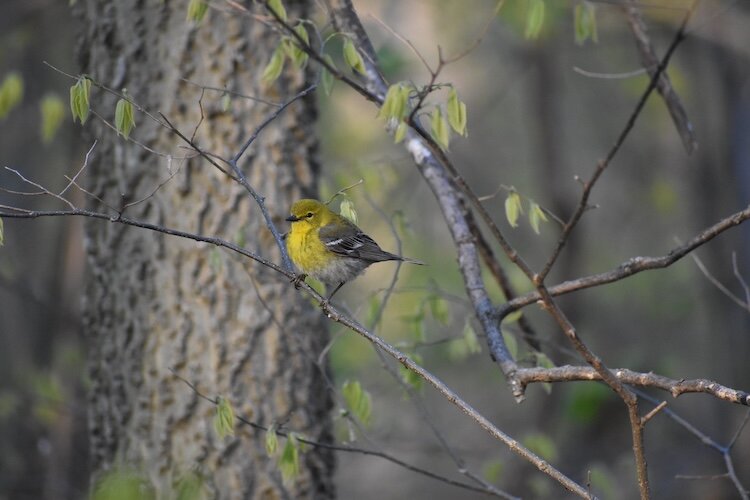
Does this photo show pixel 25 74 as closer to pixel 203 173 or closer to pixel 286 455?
pixel 203 173

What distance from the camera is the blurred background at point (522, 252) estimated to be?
6.52 m

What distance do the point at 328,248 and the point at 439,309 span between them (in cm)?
102

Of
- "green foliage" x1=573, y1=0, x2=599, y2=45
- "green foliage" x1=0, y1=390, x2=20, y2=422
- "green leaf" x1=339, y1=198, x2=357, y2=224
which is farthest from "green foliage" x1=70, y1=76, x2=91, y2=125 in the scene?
"green foliage" x1=0, y1=390, x2=20, y2=422

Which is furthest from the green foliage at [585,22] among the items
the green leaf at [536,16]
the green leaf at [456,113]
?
the green leaf at [456,113]

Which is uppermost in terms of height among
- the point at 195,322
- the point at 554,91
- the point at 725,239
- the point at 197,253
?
the point at 554,91

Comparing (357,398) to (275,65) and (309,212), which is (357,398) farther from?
(275,65)

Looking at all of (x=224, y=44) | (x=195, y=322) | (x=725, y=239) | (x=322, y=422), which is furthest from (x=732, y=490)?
(x=224, y=44)

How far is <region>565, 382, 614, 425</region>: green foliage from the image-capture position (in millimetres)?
7941

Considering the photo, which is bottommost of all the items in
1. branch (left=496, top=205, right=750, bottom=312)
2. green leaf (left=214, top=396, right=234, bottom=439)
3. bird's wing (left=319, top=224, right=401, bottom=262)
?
green leaf (left=214, top=396, right=234, bottom=439)

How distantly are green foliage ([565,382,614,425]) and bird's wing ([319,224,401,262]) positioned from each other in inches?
162

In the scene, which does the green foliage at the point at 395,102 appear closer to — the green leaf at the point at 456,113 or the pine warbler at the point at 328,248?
the green leaf at the point at 456,113

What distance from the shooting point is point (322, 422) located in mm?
4184

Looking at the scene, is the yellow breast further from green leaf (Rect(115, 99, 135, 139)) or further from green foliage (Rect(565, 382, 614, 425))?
green foliage (Rect(565, 382, 614, 425))

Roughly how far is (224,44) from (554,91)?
555cm
